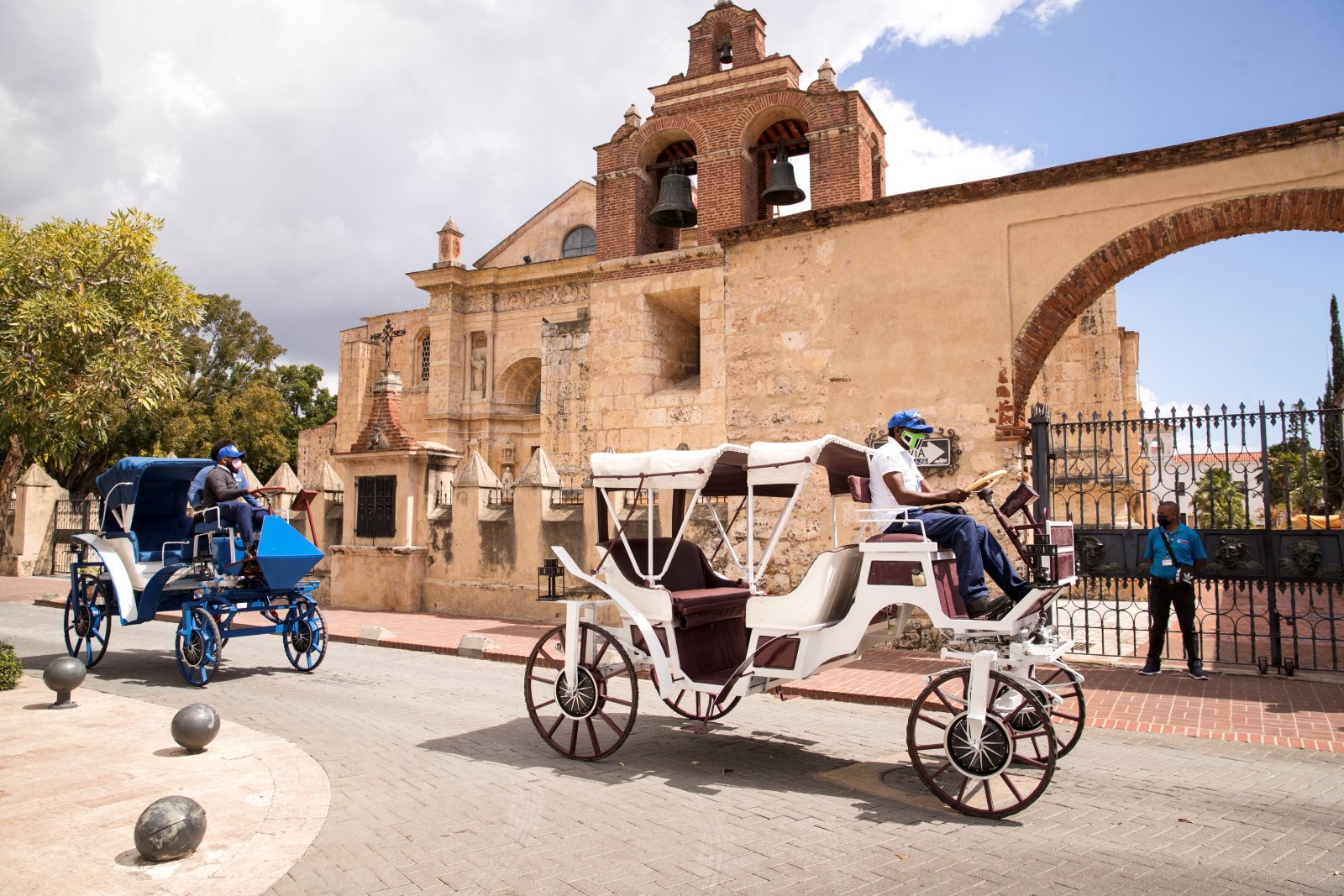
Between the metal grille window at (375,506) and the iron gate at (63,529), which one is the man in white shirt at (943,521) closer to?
the metal grille window at (375,506)

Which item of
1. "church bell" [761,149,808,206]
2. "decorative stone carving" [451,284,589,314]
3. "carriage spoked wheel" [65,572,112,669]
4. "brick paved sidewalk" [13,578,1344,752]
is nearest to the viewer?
"brick paved sidewalk" [13,578,1344,752]

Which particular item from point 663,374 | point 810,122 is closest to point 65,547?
point 663,374

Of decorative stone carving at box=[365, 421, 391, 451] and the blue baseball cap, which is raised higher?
decorative stone carving at box=[365, 421, 391, 451]

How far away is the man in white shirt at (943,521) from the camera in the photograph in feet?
17.4

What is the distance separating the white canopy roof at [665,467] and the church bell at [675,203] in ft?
28.6

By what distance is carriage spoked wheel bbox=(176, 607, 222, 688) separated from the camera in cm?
A: 880

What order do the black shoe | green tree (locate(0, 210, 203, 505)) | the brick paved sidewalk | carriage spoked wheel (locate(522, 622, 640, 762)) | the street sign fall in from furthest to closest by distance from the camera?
1. the street sign
2. green tree (locate(0, 210, 203, 505))
3. the brick paved sidewalk
4. carriage spoked wheel (locate(522, 622, 640, 762))
5. the black shoe

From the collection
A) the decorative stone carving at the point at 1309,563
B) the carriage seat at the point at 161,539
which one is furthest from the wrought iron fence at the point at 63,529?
the decorative stone carving at the point at 1309,563

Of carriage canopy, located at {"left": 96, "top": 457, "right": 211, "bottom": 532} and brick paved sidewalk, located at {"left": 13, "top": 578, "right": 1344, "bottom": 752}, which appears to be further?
carriage canopy, located at {"left": 96, "top": 457, "right": 211, "bottom": 532}

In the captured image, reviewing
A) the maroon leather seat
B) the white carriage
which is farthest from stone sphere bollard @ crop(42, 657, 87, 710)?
the maroon leather seat

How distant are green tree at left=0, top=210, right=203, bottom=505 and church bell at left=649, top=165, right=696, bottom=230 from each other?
7456mm

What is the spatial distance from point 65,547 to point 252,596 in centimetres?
1867

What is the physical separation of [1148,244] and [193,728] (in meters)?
10.3

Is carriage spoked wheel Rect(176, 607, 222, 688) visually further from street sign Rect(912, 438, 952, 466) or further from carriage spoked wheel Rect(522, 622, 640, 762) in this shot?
street sign Rect(912, 438, 952, 466)
